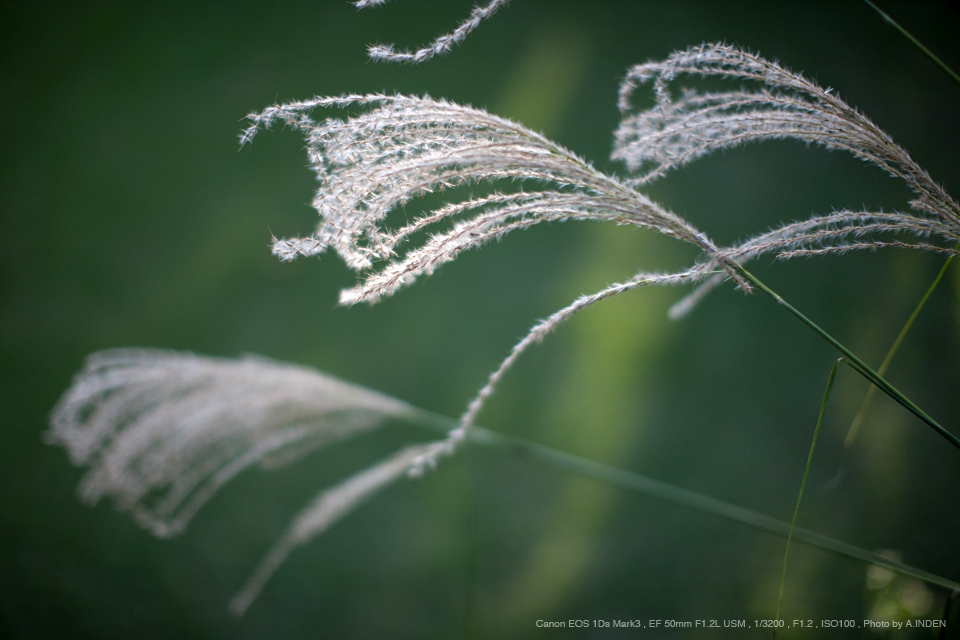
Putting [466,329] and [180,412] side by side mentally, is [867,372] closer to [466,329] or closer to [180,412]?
[180,412]

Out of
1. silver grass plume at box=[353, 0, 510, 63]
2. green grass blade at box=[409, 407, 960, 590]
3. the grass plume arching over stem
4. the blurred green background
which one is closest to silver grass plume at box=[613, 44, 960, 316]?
the grass plume arching over stem


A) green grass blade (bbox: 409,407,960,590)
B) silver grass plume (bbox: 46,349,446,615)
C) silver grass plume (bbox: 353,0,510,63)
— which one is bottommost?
silver grass plume (bbox: 46,349,446,615)

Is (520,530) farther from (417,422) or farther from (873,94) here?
(873,94)

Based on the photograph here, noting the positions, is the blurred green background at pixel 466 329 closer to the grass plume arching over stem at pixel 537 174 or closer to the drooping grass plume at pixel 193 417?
the drooping grass plume at pixel 193 417

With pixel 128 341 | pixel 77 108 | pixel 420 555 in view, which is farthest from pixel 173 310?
pixel 420 555

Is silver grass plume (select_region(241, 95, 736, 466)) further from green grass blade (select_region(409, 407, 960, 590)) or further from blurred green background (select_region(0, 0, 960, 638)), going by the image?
blurred green background (select_region(0, 0, 960, 638))

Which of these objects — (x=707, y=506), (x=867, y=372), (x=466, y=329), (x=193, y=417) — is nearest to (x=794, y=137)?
(x=867, y=372)
